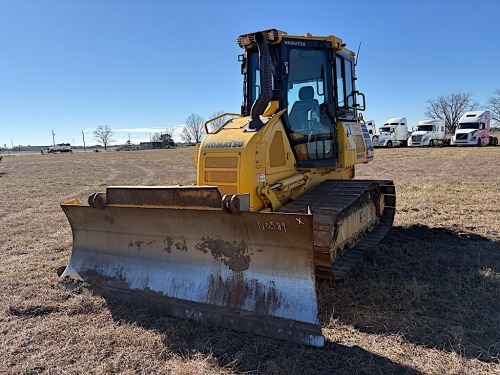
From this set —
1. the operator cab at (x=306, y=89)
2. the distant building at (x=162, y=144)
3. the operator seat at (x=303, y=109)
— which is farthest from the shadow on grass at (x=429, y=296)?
the distant building at (x=162, y=144)

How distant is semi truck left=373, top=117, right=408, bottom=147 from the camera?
39062 mm

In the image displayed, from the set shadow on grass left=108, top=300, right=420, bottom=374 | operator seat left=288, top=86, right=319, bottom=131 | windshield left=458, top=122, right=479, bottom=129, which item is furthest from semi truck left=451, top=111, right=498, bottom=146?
shadow on grass left=108, top=300, right=420, bottom=374

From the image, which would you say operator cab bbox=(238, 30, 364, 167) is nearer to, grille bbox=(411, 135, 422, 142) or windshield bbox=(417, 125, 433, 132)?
grille bbox=(411, 135, 422, 142)

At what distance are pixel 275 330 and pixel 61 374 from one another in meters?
1.74

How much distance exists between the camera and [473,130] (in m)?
34.5

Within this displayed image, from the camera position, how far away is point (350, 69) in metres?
6.47

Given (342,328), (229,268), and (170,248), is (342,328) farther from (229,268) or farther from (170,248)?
(170,248)

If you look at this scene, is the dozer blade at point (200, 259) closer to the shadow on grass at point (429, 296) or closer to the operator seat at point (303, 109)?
the shadow on grass at point (429, 296)

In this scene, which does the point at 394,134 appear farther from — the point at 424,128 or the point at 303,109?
the point at 303,109

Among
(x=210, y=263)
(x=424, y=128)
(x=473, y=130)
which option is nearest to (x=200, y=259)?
(x=210, y=263)

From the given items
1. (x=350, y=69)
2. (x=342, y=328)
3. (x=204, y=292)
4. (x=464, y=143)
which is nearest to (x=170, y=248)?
(x=204, y=292)

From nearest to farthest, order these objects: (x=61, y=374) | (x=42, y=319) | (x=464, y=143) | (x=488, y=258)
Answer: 1. (x=61, y=374)
2. (x=42, y=319)
3. (x=488, y=258)
4. (x=464, y=143)

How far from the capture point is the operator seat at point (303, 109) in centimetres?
555

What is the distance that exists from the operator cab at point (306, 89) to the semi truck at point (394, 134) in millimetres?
35274
